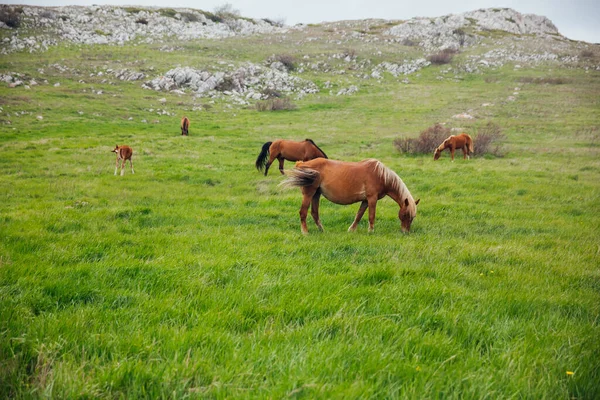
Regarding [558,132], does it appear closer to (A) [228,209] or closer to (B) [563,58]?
(A) [228,209]

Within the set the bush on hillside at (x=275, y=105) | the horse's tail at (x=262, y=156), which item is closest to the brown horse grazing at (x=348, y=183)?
the horse's tail at (x=262, y=156)

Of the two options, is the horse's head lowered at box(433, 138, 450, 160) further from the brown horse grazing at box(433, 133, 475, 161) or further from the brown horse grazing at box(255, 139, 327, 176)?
the brown horse grazing at box(255, 139, 327, 176)

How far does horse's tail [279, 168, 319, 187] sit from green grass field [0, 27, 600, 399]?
1122 millimetres

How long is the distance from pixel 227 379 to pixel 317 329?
105 centimetres

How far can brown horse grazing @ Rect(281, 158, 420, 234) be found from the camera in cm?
752

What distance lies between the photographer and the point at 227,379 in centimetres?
233

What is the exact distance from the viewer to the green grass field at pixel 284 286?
7.93 feet

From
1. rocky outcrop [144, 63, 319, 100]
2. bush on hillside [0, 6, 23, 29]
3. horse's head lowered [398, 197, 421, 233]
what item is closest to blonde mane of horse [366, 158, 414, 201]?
horse's head lowered [398, 197, 421, 233]

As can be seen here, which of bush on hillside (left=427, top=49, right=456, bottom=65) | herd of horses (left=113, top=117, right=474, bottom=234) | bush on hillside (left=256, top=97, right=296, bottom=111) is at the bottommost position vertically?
herd of horses (left=113, top=117, right=474, bottom=234)

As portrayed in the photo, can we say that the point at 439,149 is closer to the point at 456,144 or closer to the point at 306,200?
the point at 456,144

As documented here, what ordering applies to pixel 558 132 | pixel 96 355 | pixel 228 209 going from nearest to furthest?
pixel 96 355
pixel 228 209
pixel 558 132

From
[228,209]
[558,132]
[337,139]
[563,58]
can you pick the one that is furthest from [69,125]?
[563,58]

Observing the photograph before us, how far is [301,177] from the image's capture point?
7469mm

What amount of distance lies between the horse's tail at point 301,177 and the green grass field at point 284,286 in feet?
3.68
